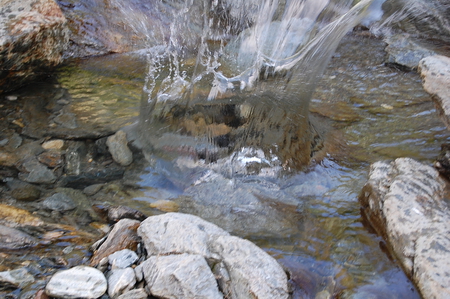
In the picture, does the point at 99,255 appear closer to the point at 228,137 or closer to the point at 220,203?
the point at 220,203

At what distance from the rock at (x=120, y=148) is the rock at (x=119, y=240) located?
92 centimetres

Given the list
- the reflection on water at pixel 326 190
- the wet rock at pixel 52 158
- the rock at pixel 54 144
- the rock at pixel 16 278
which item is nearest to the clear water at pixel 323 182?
the reflection on water at pixel 326 190

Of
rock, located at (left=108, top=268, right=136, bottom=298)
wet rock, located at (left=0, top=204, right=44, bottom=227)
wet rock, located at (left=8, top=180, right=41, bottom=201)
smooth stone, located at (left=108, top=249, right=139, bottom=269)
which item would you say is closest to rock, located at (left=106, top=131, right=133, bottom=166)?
wet rock, located at (left=8, top=180, right=41, bottom=201)

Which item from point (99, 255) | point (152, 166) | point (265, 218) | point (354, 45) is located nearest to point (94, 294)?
point (99, 255)

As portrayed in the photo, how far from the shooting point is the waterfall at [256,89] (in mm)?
3127

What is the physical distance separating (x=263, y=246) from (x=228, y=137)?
43.7 inches

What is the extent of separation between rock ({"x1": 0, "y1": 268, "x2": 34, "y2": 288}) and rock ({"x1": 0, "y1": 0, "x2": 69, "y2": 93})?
2457mm

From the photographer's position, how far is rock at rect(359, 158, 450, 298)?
5.91 ft

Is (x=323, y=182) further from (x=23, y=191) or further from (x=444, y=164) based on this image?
(x=23, y=191)

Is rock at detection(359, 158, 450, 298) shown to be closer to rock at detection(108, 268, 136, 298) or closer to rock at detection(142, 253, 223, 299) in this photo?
rock at detection(142, 253, 223, 299)

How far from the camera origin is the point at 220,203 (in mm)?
2680

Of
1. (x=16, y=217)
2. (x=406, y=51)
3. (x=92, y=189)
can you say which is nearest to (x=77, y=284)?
(x=16, y=217)

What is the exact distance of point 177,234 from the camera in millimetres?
2047

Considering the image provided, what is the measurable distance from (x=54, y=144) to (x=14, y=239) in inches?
50.8
